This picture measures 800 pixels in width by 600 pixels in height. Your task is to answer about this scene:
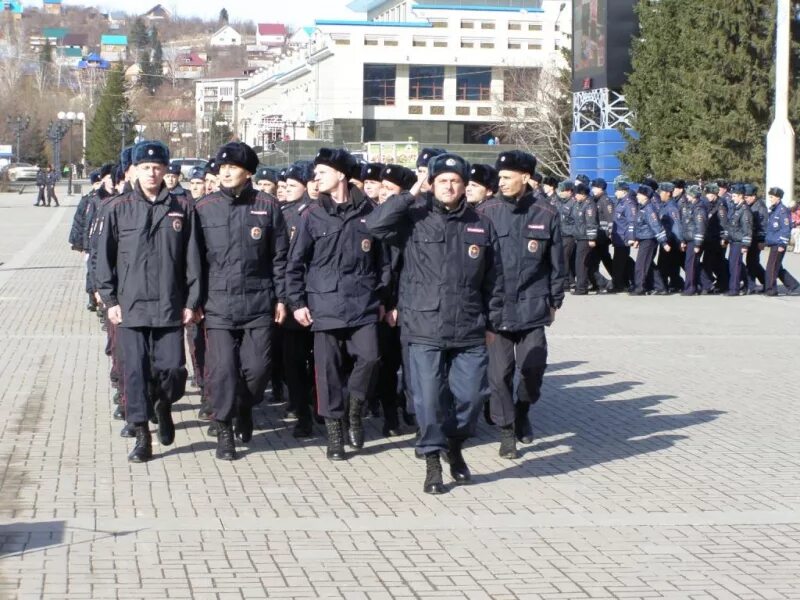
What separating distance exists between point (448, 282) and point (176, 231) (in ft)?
6.15

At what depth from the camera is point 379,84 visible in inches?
3585

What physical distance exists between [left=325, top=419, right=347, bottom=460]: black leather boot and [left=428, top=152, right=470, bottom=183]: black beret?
6.16ft

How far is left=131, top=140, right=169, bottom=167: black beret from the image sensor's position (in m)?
8.95

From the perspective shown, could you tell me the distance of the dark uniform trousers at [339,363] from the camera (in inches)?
362

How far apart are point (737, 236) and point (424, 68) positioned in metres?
70.7

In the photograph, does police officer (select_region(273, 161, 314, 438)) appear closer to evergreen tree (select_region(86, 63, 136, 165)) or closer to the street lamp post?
the street lamp post

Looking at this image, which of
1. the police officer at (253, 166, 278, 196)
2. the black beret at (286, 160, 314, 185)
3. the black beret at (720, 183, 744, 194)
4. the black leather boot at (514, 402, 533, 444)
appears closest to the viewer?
the black leather boot at (514, 402, 533, 444)

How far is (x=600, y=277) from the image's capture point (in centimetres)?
2377

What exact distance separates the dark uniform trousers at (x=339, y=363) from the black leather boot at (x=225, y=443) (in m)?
0.60

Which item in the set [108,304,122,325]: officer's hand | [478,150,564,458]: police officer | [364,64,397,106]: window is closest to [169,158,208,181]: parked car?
[108,304,122,325]: officer's hand

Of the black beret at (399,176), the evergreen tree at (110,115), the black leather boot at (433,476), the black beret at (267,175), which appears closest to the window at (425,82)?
the evergreen tree at (110,115)

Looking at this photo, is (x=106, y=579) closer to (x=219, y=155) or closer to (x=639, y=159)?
(x=219, y=155)

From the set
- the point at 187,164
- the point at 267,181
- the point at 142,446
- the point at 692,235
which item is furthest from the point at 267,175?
the point at 187,164

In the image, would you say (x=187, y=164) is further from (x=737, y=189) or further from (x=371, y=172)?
(x=371, y=172)
